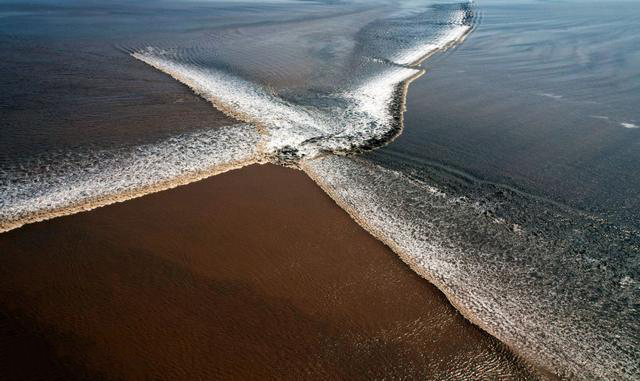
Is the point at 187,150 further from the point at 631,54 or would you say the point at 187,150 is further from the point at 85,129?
the point at 631,54

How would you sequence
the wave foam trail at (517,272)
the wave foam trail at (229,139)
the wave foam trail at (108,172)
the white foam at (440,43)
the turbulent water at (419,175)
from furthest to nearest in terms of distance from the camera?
the white foam at (440,43) → the wave foam trail at (229,139) → the wave foam trail at (108,172) → the turbulent water at (419,175) → the wave foam trail at (517,272)

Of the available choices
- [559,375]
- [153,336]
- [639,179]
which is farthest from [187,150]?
[639,179]

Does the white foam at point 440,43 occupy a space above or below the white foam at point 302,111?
above

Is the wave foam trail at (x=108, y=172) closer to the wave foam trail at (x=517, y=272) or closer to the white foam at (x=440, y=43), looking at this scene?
the wave foam trail at (x=517, y=272)

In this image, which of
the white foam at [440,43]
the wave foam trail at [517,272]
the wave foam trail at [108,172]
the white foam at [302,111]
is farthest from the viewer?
the white foam at [440,43]

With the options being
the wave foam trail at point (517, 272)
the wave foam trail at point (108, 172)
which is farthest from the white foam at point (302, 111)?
the wave foam trail at point (517, 272)

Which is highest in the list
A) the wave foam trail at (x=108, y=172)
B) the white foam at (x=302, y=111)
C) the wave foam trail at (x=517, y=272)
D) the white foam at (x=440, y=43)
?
the white foam at (x=440, y=43)
